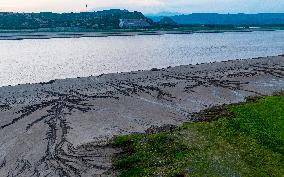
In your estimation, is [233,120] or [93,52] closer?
[233,120]

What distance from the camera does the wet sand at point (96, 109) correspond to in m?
22.9

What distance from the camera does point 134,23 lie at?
481ft

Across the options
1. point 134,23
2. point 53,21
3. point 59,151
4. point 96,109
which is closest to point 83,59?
point 96,109

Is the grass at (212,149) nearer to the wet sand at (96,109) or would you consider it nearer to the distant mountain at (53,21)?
the wet sand at (96,109)

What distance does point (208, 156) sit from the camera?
21.1 m

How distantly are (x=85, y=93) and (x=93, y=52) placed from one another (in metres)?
36.6

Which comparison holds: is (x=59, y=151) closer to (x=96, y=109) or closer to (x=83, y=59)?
(x=96, y=109)

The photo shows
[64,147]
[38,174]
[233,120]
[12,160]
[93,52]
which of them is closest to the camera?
[38,174]

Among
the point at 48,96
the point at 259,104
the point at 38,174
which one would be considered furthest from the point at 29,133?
the point at 259,104

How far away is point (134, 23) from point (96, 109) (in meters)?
116

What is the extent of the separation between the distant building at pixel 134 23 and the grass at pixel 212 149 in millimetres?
112863

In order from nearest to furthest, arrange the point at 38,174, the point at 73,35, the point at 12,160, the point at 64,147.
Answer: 1. the point at 38,174
2. the point at 12,160
3. the point at 64,147
4. the point at 73,35

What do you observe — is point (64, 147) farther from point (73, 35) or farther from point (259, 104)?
point (73, 35)

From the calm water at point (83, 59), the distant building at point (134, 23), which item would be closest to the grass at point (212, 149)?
the calm water at point (83, 59)
